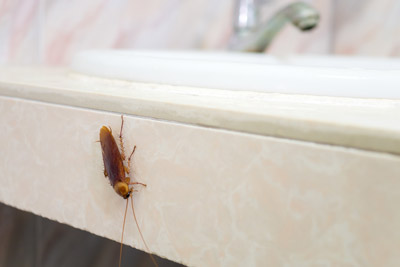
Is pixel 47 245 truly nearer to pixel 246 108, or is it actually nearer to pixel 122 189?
pixel 122 189

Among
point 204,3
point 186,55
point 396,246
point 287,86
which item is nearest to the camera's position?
point 396,246

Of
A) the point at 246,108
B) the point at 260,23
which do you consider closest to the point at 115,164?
the point at 246,108

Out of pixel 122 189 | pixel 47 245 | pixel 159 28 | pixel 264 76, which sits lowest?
pixel 47 245

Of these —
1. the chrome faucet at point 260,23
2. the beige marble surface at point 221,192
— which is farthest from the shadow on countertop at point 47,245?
the chrome faucet at point 260,23

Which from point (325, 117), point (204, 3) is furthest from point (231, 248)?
point (204, 3)

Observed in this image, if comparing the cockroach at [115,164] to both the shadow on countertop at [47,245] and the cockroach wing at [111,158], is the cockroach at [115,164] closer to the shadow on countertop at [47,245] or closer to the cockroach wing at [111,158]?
the cockroach wing at [111,158]

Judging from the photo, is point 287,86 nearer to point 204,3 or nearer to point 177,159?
point 177,159

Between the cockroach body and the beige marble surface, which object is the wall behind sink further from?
the cockroach body
